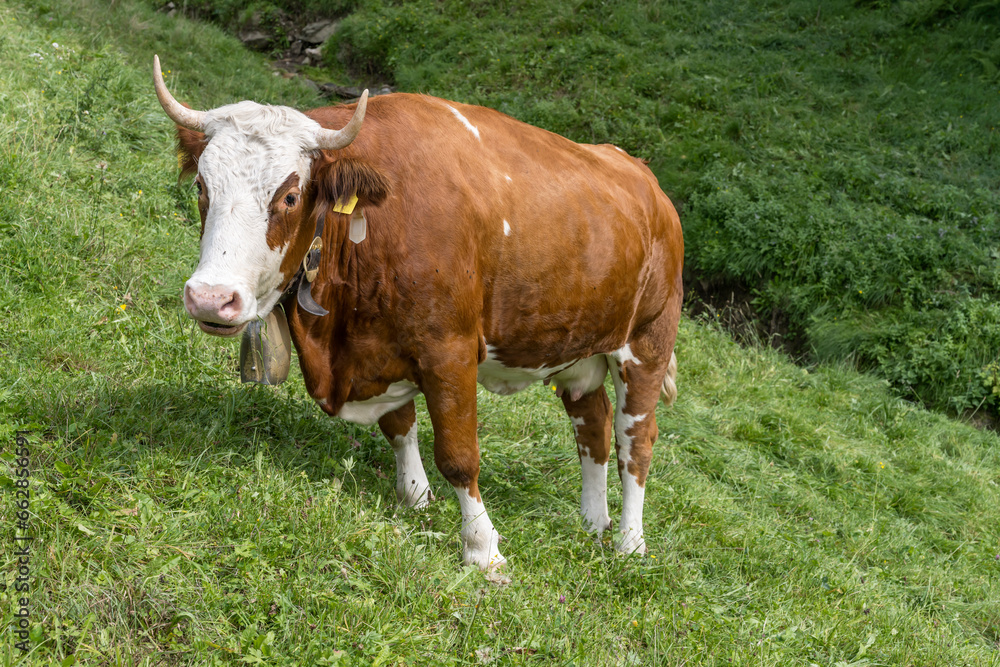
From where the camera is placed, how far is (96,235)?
5.39 m

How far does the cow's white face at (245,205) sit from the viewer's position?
2766mm

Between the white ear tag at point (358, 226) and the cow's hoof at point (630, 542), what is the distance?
238 cm

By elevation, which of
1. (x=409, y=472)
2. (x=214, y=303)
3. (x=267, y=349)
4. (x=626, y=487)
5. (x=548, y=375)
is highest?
(x=214, y=303)

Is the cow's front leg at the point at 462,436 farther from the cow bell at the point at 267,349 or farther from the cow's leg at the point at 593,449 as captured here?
the cow's leg at the point at 593,449

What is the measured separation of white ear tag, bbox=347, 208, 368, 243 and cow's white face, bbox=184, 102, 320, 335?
228mm

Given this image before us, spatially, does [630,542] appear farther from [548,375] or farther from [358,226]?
[358,226]

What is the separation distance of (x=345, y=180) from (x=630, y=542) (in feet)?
8.75

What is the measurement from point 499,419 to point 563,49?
9.88m

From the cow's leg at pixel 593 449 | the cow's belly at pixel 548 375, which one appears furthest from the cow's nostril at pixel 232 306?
the cow's leg at pixel 593 449

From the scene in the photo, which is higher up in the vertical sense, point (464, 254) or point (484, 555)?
point (464, 254)

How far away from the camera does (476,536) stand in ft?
12.3

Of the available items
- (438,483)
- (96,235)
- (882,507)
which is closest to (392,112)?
(438,483)

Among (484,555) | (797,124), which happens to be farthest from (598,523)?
(797,124)

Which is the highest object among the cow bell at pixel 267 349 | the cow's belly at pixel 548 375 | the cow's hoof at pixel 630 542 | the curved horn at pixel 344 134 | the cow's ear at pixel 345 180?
the curved horn at pixel 344 134
